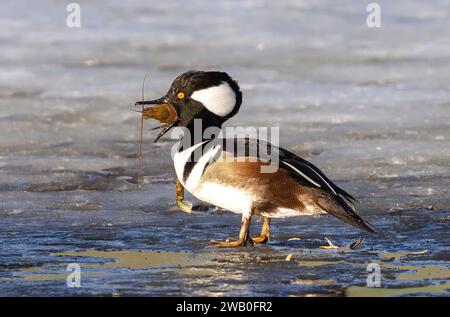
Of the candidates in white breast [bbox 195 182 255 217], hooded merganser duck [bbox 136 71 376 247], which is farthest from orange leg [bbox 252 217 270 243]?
white breast [bbox 195 182 255 217]

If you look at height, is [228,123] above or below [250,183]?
below

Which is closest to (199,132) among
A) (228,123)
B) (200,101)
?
(200,101)

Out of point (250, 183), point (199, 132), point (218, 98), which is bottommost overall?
point (250, 183)

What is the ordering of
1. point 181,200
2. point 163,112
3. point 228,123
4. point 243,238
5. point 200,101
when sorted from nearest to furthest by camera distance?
point 243,238 < point 200,101 < point 163,112 < point 181,200 < point 228,123

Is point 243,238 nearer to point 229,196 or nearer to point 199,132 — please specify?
point 229,196

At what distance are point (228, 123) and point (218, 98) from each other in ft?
10.2

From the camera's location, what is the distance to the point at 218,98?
594cm

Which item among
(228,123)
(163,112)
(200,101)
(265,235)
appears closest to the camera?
(265,235)

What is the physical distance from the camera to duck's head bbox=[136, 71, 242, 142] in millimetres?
5922

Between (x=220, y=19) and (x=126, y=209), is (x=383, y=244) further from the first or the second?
(x=220, y=19)

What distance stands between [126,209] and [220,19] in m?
6.73

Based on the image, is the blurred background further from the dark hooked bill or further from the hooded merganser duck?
the dark hooked bill

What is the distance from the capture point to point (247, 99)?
9844 mm

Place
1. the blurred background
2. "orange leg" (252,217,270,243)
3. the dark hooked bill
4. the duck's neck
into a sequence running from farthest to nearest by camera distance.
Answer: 1. the dark hooked bill
2. the duck's neck
3. "orange leg" (252,217,270,243)
4. the blurred background
